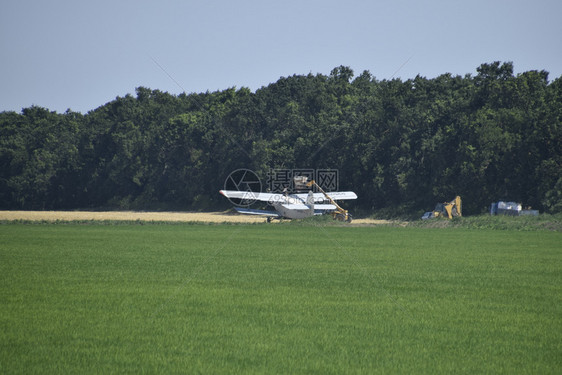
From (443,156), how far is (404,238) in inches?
1165

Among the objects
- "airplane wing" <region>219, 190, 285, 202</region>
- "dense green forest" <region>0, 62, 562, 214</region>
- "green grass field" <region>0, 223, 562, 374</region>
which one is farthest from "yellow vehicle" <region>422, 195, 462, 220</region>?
"green grass field" <region>0, 223, 562, 374</region>

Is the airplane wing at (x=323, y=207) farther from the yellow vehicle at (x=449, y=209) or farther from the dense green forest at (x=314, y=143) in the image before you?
the dense green forest at (x=314, y=143)

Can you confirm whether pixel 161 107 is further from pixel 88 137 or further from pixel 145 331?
pixel 145 331

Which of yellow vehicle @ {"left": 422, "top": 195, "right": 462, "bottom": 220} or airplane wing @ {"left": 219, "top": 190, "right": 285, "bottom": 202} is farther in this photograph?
yellow vehicle @ {"left": 422, "top": 195, "right": 462, "bottom": 220}

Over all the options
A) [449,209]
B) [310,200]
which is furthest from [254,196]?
[449,209]

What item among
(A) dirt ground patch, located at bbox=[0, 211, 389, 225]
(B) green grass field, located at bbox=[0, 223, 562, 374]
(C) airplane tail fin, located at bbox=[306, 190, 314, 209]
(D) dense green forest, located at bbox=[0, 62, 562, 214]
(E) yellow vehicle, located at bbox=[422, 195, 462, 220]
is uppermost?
(D) dense green forest, located at bbox=[0, 62, 562, 214]

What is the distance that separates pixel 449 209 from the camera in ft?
207

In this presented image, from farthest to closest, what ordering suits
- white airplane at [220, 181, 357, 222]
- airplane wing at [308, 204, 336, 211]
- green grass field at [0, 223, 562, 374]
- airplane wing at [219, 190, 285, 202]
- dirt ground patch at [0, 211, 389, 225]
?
dirt ground patch at [0, 211, 389, 225], airplane wing at [308, 204, 336, 211], airplane wing at [219, 190, 285, 202], white airplane at [220, 181, 357, 222], green grass field at [0, 223, 562, 374]

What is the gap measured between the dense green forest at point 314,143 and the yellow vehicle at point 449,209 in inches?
105

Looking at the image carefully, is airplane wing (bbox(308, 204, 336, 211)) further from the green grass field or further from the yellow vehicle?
the green grass field

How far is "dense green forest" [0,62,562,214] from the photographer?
6438cm

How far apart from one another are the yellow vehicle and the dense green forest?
8.79ft

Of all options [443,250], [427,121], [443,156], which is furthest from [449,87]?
[443,250]

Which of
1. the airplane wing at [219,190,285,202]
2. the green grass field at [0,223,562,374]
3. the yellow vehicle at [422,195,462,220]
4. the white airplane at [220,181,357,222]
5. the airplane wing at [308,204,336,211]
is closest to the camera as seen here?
the green grass field at [0,223,562,374]
